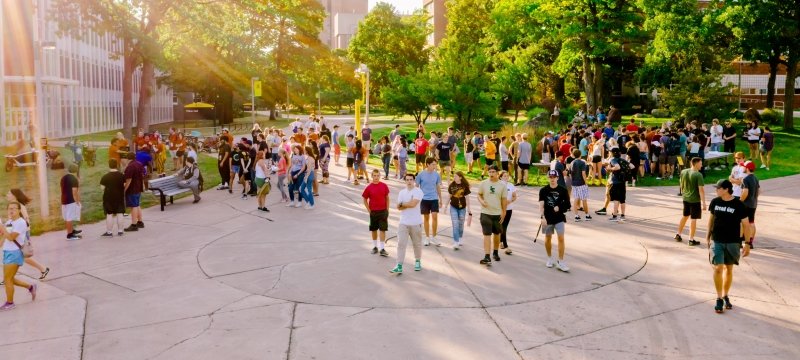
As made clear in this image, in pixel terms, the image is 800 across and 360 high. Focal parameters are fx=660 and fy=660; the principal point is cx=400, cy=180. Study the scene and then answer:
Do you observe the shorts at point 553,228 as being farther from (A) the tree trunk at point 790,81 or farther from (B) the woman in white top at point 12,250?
Answer: (A) the tree trunk at point 790,81

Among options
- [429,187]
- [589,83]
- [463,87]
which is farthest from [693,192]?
[589,83]

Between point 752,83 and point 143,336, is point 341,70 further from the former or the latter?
point 143,336

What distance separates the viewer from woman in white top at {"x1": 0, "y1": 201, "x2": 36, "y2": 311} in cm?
935

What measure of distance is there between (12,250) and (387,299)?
540cm

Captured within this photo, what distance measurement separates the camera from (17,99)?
123 ft

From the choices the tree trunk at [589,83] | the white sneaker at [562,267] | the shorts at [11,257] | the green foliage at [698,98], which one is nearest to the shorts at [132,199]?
the shorts at [11,257]

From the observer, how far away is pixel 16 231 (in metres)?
9.48

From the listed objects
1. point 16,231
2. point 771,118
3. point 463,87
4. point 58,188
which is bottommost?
point 58,188

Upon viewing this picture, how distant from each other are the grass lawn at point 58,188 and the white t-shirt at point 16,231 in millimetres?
5577

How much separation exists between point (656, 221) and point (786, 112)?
90.0 ft

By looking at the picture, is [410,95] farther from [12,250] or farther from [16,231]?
[12,250]

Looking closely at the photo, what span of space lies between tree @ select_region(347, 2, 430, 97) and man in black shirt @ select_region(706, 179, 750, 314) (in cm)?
6633

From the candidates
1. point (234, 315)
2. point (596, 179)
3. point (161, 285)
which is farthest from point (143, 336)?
point (596, 179)

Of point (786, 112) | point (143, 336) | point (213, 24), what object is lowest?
point (143, 336)
